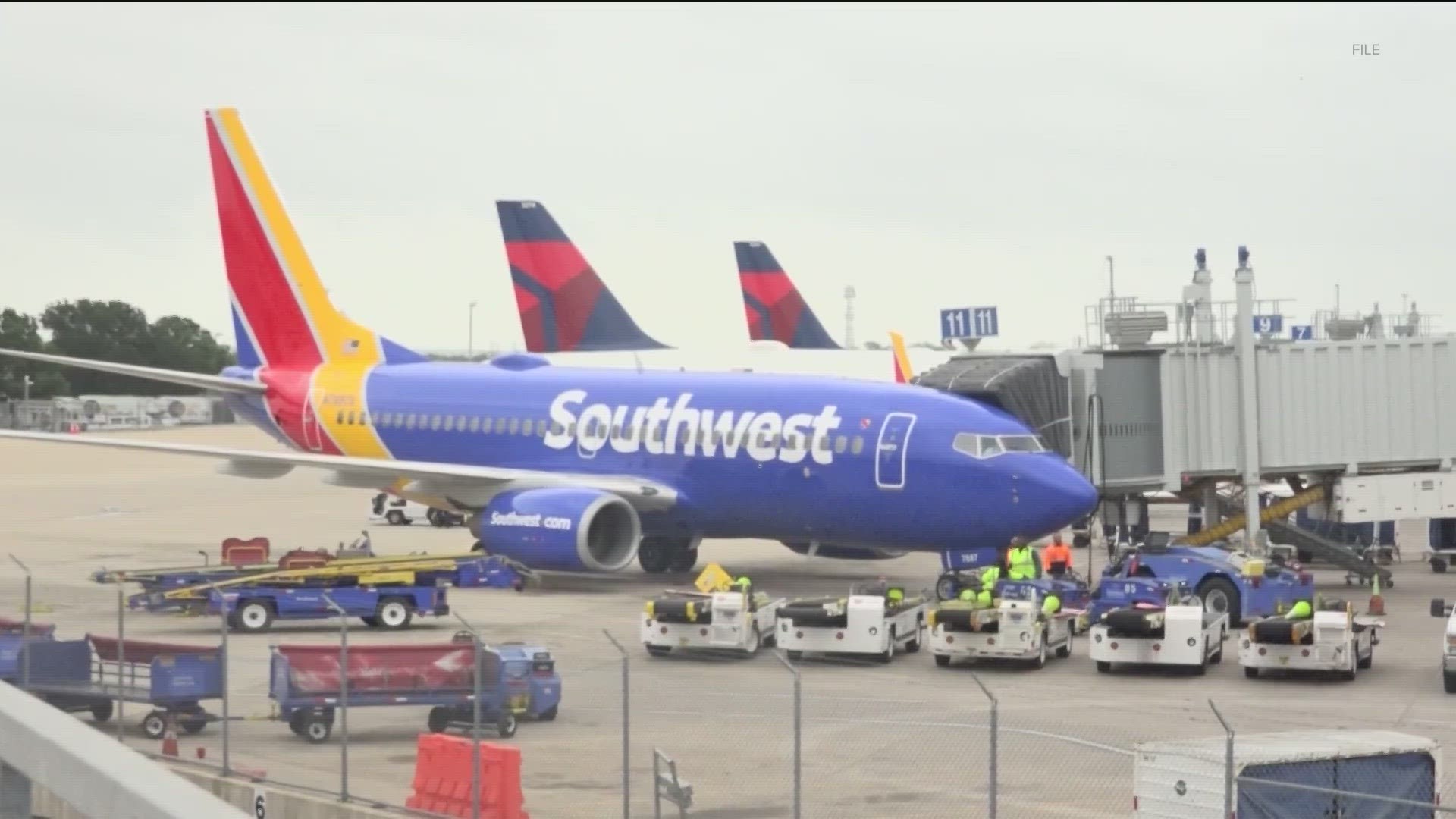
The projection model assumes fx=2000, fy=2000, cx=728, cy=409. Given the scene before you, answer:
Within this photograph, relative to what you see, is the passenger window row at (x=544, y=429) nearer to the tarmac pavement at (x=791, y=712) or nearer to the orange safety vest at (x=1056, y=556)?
the tarmac pavement at (x=791, y=712)

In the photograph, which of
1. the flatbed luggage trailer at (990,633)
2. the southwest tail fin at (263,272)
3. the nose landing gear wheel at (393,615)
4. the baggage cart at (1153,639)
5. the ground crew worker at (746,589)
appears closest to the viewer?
the baggage cart at (1153,639)

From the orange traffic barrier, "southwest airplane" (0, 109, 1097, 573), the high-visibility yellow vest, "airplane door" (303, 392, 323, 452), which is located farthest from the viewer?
"airplane door" (303, 392, 323, 452)

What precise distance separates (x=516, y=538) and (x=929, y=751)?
15.6 m

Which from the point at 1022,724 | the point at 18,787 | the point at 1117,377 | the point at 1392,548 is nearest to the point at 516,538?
the point at 1117,377

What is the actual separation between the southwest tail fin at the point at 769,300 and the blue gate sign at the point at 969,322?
1257cm

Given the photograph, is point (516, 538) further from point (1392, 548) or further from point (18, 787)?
point (18, 787)

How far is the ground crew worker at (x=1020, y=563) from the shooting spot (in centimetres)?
3117

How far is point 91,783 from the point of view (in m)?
4.14

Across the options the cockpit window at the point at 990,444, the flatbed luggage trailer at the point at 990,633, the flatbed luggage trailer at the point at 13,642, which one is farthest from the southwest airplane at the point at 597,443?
the flatbed luggage trailer at the point at 13,642

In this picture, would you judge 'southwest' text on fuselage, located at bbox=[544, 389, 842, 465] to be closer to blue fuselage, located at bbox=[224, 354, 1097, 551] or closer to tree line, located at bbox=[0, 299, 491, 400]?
blue fuselage, located at bbox=[224, 354, 1097, 551]

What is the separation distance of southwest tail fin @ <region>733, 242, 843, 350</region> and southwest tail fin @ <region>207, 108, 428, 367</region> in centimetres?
3674

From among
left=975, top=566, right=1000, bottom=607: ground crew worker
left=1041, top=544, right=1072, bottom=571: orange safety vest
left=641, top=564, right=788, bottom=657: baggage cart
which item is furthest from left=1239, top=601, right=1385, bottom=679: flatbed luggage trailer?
left=1041, top=544, right=1072, bottom=571: orange safety vest

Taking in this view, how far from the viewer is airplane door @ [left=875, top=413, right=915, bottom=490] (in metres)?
30.7

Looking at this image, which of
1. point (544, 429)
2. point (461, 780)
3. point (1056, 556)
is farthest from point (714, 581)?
point (461, 780)
